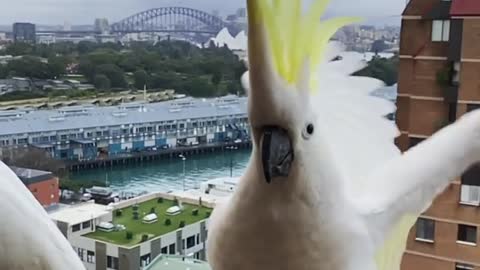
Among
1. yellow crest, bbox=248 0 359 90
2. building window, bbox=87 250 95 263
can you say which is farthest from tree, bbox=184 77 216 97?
yellow crest, bbox=248 0 359 90

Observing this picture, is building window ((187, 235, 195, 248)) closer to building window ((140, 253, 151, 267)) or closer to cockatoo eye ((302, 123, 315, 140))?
building window ((140, 253, 151, 267))

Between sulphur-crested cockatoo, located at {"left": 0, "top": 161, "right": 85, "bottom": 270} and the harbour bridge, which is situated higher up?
the harbour bridge

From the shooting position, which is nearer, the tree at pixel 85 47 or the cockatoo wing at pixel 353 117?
the cockatoo wing at pixel 353 117

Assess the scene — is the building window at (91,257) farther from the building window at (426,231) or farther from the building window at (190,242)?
the building window at (426,231)

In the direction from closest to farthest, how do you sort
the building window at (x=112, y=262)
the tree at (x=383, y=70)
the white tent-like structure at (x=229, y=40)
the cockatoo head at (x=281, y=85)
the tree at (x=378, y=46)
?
1. the cockatoo head at (x=281, y=85)
2. the white tent-like structure at (x=229, y=40)
3. the tree at (x=383, y=70)
4. the tree at (x=378, y=46)
5. the building window at (x=112, y=262)

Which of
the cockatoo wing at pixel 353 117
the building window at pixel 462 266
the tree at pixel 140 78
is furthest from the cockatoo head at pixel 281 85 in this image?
the building window at pixel 462 266

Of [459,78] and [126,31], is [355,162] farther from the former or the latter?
[126,31]

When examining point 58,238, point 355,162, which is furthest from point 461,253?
point 58,238
